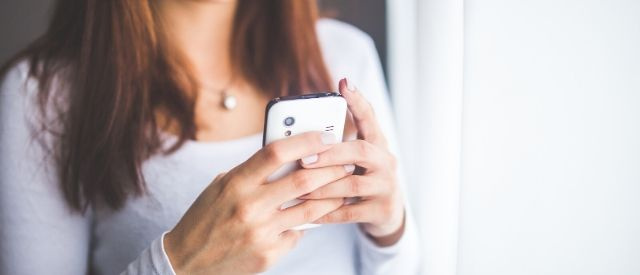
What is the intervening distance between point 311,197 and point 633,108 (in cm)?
36

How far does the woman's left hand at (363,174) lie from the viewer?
0.53 m

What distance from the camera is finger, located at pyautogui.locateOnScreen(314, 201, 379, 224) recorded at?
0.58 meters

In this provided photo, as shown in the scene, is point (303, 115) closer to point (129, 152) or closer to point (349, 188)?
point (349, 188)

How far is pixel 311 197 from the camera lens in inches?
21.5

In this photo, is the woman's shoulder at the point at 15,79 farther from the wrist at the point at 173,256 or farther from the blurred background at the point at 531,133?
the blurred background at the point at 531,133

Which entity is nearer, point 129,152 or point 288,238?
point 288,238

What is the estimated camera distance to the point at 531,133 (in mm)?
511

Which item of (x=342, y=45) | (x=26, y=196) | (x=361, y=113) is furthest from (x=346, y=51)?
(x=26, y=196)

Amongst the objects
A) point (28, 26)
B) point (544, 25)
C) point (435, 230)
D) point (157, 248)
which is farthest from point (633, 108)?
point (28, 26)

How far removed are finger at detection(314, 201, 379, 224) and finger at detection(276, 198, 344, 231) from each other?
0.10ft

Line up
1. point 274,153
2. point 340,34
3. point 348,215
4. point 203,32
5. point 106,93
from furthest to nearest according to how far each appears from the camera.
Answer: point 340,34
point 203,32
point 106,93
point 348,215
point 274,153

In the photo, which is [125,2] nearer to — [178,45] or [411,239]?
[178,45]

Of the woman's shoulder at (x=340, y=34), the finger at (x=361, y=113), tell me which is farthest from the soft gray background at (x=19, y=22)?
the finger at (x=361, y=113)

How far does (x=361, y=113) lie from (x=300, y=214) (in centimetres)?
15
